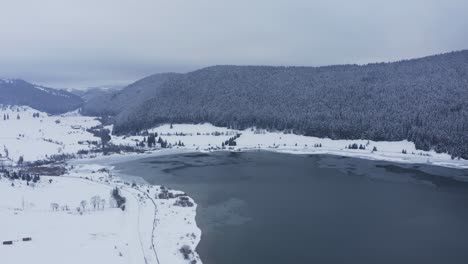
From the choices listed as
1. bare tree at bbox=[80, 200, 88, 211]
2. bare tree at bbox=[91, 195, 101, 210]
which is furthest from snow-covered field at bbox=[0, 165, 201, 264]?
bare tree at bbox=[91, 195, 101, 210]

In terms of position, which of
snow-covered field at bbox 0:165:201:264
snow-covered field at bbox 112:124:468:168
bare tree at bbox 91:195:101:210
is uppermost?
snow-covered field at bbox 112:124:468:168

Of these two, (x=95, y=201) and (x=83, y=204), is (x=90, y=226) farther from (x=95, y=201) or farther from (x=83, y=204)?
(x=95, y=201)

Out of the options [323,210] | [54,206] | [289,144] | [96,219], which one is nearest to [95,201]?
[54,206]

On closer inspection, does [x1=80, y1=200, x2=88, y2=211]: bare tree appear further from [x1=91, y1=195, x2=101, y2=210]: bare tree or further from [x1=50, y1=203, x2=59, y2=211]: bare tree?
[x1=50, y1=203, x2=59, y2=211]: bare tree

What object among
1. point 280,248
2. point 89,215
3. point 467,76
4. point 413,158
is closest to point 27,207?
point 89,215

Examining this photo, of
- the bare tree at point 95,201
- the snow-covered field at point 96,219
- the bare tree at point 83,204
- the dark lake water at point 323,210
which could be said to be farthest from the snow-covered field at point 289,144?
the bare tree at point 83,204

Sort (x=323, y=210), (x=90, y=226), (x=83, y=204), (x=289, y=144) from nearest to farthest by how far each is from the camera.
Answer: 1. (x=90, y=226)
2. (x=323, y=210)
3. (x=83, y=204)
4. (x=289, y=144)

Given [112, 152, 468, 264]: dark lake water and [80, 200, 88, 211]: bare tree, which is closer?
[112, 152, 468, 264]: dark lake water

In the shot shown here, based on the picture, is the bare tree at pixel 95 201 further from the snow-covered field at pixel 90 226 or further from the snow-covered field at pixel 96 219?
the snow-covered field at pixel 96 219

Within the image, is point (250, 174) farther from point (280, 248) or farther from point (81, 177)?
point (280, 248)
